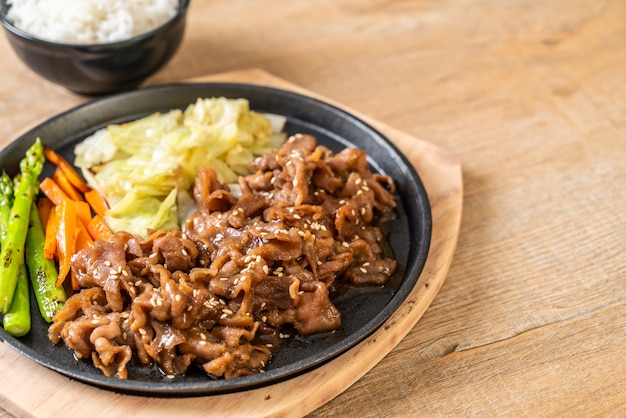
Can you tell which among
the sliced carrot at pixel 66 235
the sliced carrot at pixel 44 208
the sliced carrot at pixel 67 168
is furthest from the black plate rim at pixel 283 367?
the sliced carrot at pixel 66 235

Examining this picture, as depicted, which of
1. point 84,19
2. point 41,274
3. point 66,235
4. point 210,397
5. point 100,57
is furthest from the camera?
point 84,19

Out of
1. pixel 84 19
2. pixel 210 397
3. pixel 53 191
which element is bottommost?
pixel 210 397

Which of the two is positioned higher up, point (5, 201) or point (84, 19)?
point (84, 19)

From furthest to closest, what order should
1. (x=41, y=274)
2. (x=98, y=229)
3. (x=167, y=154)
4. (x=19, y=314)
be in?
(x=167, y=154)
(x=98, y=229)
(x=41, y=274)
(x=19, y=314)

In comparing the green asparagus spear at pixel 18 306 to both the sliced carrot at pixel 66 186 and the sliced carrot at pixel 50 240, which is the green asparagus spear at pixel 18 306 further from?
the sliced carrot at pixel 66 186

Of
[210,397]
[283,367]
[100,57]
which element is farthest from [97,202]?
[283,367]

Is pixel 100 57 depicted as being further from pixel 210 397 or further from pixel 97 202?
pixel 210 397
